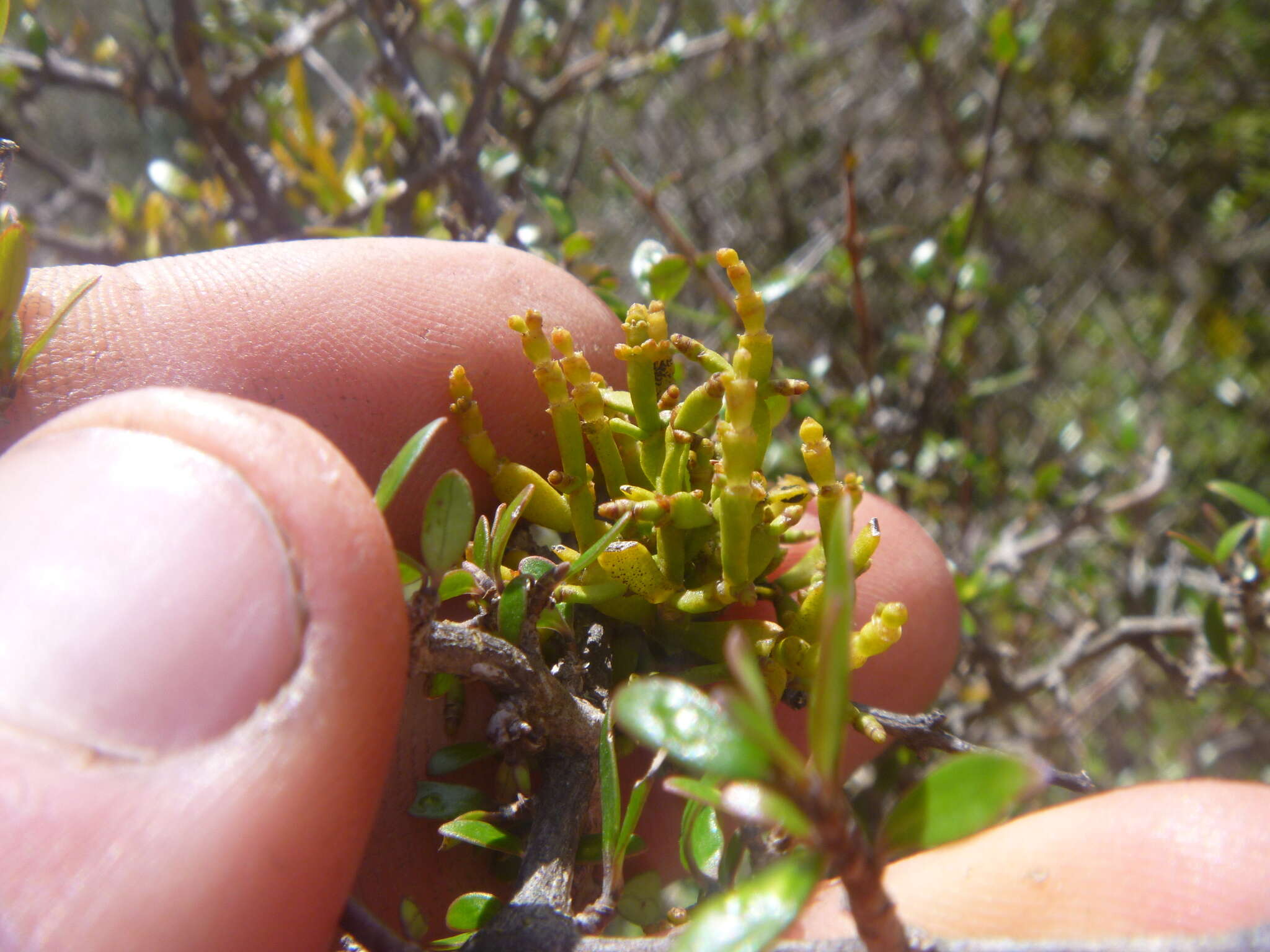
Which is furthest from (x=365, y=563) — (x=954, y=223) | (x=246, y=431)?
(x=954, y=223)

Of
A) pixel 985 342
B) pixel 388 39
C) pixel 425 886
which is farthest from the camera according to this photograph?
pixel 985 342

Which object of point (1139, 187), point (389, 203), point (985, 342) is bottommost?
point (985, 342)

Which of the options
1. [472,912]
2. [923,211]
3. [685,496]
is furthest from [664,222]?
[923,211]

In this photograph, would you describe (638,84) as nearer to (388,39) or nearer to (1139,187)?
(388,39)

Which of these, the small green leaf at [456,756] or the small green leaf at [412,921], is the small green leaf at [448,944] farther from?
the small green leaf at [456,756]

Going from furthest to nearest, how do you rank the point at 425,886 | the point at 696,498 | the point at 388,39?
the point at 388,39, the point at 425,886, the point at 696,498

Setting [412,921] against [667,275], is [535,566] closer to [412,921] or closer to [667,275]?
[412,921]
